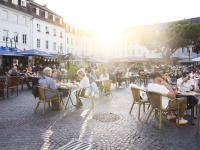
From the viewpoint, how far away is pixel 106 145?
4000mm

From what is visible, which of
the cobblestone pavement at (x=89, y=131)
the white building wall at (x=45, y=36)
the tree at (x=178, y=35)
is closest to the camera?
the cobblestone pavement at (x=89, y=131)

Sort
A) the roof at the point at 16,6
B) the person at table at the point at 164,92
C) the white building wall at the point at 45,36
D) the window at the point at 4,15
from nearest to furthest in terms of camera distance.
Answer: the person at table at the point at 164,92 → the roof at the point at 16,6 → the window at the point at 4,15 → the white building wall at the point at 45,36

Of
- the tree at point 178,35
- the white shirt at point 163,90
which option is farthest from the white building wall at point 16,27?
the white shirt at point 163,90

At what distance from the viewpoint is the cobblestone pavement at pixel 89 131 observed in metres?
4.00

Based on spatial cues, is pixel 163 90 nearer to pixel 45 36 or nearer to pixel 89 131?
pixel 89 131

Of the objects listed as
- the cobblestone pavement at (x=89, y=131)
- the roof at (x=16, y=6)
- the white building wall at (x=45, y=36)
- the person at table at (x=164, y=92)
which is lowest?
the cobblestone pavement at (x=89, y=131)

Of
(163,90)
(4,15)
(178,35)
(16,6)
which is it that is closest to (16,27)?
(4,15)

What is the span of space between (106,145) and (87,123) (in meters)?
1.50

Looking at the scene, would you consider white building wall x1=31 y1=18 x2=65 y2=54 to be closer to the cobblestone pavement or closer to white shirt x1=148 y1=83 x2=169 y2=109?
the cobblestone pavement

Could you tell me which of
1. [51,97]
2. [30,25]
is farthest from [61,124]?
[30,25]

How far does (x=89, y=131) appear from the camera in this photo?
4777 millimetres

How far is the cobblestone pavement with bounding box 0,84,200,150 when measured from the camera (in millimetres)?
4000

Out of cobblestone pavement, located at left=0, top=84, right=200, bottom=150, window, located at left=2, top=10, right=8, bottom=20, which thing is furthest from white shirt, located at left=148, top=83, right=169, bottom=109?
window, located at left=2, top=10, right=8, bottom=20

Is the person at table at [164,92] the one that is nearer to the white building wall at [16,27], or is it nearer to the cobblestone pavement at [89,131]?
the cobblestone pavement at [89,131]
